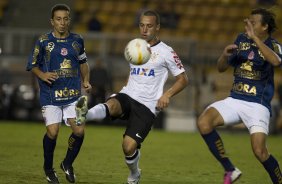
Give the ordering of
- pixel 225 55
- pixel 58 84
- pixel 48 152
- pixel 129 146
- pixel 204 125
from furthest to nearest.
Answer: pixel 58 84 < pixel 48 152 < pixel 129 146 < pixel 225 55 < pixel 204 125

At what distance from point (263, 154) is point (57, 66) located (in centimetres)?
283

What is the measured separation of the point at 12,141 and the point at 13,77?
614 cm

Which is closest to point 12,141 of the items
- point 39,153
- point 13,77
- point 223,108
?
point 39,153

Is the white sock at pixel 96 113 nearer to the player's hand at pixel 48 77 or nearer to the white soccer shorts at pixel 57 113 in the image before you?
the white soccer shorts at pixel 57 113

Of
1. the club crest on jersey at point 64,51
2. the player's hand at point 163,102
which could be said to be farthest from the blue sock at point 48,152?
the player's hand at point 163,102

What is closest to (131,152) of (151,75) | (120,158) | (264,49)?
(151,75)

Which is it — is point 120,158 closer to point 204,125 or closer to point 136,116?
point 136,116

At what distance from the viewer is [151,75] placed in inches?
395

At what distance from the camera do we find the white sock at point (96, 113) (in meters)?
9.45

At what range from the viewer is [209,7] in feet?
86.7

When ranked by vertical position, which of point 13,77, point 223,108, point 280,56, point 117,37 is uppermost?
point 280,56

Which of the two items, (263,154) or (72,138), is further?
(72,138)

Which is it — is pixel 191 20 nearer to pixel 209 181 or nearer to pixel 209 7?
pixel 209 7

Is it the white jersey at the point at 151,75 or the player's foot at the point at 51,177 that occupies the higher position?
the white jersey at the point at 151,75
